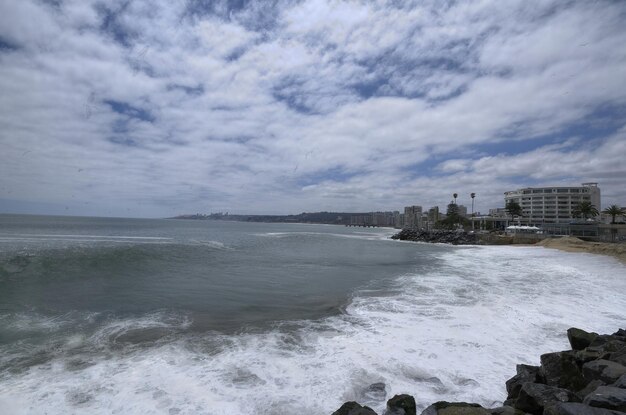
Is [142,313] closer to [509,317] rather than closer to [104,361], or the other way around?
[104,361]

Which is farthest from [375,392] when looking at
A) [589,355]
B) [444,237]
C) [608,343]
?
[444,237]

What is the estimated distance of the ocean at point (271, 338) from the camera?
567 cm

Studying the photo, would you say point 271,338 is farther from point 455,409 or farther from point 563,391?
point 563,391

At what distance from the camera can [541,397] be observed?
4570 mm

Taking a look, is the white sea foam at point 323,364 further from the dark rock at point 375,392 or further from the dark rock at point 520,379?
the dark rock at point 520,379

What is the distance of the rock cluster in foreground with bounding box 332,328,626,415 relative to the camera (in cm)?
416

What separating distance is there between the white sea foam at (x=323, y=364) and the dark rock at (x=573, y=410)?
59.1 inches

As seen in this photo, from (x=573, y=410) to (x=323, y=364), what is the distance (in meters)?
4.04

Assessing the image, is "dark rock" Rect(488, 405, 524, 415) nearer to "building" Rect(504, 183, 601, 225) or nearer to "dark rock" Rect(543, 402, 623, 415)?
"dark rock" Rect(543, 402, 623, 415)

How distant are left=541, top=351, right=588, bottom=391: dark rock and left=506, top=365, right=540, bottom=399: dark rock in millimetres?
145

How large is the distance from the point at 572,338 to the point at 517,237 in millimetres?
53165

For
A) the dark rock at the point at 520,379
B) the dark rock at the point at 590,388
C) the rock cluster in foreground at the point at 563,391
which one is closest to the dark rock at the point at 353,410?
the rock cluster in foreground at the point at 563,391

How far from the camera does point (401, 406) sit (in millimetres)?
4781

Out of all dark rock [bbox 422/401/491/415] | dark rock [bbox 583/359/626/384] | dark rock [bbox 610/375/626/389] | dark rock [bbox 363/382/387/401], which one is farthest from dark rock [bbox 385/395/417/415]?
dark rock [bbox 583/359/626/384]
